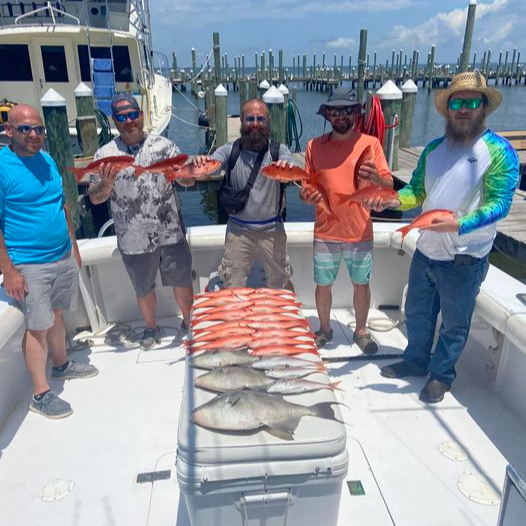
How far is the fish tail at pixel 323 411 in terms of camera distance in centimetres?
188

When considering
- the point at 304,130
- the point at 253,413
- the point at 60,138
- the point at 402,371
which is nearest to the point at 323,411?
the point at 253,413

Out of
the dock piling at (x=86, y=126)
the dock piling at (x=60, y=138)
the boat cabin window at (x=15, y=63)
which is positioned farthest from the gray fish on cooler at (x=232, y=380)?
the boat cabin window at (x=15, y=63)

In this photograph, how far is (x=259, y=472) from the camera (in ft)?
5.76

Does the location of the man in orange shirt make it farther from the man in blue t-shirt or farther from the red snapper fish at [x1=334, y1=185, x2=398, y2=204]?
the man in blue t-shirt

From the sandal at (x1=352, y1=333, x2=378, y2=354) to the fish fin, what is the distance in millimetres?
1946

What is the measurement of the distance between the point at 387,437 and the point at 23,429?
7.64 feet

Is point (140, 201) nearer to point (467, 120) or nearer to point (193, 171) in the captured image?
point (193, 171)

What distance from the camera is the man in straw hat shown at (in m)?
2.53

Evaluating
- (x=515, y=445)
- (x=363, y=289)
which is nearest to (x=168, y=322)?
(x=363, y=289)

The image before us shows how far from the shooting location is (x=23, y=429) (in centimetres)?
297

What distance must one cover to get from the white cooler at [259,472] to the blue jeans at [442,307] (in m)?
1.35

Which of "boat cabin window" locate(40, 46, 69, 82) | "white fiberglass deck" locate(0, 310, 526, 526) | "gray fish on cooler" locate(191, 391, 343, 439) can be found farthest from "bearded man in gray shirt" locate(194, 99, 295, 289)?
"boat cabin window" locate(40, 46, 69, 82)

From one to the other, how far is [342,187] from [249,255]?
34.9 inches

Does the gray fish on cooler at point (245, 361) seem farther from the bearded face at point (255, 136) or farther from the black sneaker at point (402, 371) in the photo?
the bearded face at point (255, 136)
